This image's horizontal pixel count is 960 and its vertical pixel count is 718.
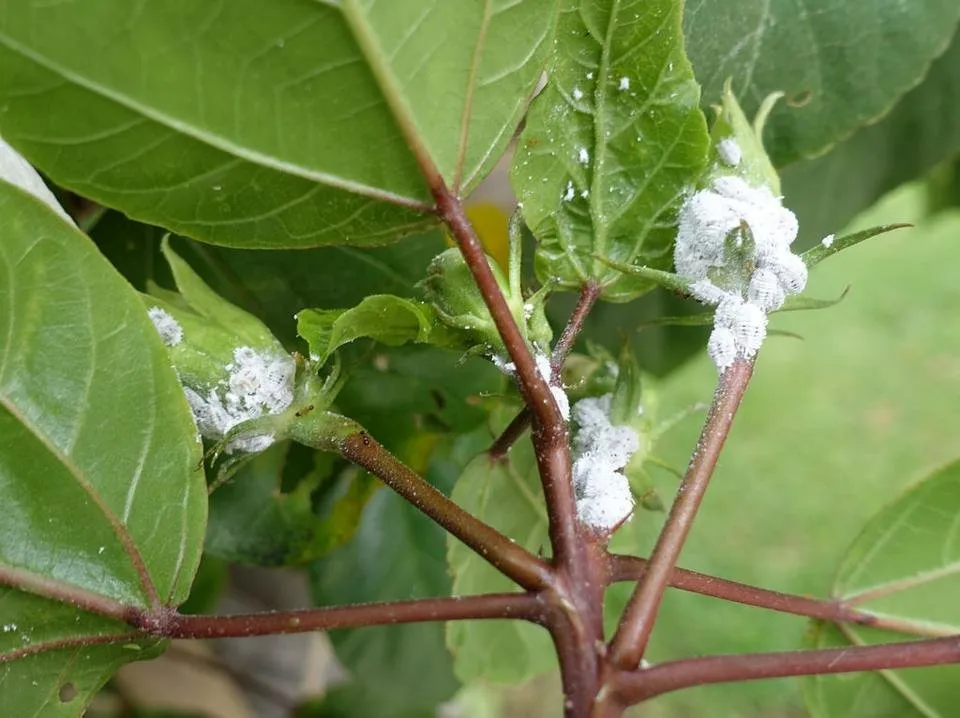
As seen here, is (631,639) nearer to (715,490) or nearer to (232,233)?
(232,233)

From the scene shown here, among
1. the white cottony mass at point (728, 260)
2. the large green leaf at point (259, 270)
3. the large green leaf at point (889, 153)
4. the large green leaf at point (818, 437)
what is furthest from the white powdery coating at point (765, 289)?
the large green leaf at point (818, 437)

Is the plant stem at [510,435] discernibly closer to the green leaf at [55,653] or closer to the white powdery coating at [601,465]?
the white powdery coating at [601,465]

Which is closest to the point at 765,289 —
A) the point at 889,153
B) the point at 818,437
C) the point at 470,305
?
the point at 470,305

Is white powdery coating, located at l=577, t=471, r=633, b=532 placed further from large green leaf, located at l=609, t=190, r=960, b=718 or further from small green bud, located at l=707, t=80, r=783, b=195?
large green leaf, located at l=609, t=190, r=960, b=718

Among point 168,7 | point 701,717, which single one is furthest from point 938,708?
point 701,717

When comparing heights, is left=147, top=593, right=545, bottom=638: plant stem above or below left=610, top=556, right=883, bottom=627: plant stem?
below

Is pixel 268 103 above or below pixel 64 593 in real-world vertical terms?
above

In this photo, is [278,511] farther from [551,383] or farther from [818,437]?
[818,437]

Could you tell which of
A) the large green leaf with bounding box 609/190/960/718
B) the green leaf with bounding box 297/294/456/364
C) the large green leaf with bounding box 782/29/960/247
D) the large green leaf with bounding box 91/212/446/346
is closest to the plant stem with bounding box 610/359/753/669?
the green leaf with bounding box 297/294/456/364
